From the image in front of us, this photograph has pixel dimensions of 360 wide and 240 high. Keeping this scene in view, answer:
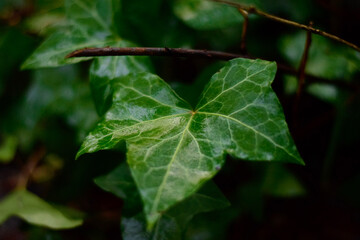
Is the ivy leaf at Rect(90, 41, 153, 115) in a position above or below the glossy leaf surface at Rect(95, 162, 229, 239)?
above

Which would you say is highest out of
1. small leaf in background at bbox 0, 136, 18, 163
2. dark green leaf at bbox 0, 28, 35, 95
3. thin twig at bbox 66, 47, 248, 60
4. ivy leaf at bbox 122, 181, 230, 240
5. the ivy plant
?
thin twig at bbox 66, 47, 248, 60

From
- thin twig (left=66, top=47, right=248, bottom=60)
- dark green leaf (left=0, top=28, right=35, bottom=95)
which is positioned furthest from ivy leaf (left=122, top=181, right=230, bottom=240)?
dark green leaf (left=0, top=28, right=35, bottom=95)

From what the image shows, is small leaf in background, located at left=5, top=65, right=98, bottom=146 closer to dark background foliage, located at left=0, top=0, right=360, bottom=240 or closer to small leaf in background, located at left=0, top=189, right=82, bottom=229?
dark background foliage, located at left=0, top=0, right=360, bottom=240

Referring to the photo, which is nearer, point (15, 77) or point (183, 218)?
point (183, 218)

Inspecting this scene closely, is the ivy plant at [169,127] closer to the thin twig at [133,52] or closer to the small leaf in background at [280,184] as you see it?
the thin twig at [133,52]

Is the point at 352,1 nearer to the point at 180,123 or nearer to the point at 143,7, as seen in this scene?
the point at 143,7

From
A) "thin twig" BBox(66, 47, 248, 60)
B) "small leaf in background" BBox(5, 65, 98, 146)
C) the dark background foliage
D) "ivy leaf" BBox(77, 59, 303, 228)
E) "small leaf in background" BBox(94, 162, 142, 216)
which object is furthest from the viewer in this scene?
"small leaf in background" BBox(5, 65, 98, 146)

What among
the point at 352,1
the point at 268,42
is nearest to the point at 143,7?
the point at 268,42
